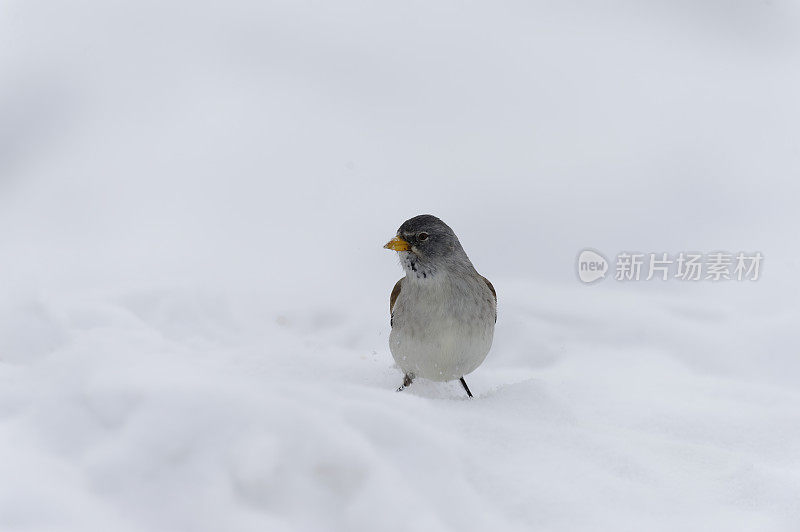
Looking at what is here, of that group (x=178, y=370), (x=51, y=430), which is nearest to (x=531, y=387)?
(x=178, y=370)

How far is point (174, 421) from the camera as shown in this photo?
2957 millimetres

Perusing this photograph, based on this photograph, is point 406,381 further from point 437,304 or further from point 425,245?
A: point 425,245

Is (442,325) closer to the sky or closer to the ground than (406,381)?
closer to the sky

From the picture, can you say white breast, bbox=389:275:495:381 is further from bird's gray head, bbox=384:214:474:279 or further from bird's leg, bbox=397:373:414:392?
bird's leg, bbox=397:373:414:392

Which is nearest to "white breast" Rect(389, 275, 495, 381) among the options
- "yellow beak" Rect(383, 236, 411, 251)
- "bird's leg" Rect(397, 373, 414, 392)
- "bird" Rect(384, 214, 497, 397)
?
"bird" Rect(384, 214, 497, 397)

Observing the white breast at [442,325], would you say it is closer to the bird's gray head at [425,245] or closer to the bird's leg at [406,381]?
the bird's gray head at [425,245]

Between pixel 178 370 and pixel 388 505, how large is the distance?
1.34 m

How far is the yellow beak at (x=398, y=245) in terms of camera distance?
4.54m

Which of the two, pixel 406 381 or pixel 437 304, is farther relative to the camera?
pixel 406 381

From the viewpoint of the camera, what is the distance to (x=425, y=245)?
455 centimetres

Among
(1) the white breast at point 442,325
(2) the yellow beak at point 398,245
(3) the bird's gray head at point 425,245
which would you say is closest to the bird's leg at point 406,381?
(1) the white breast at point 442,325

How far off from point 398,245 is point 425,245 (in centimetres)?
18

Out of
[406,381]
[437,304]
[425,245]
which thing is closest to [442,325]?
[437,304]

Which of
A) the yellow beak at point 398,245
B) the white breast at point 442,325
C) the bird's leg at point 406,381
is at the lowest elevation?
the bird's leg at point 406,381
